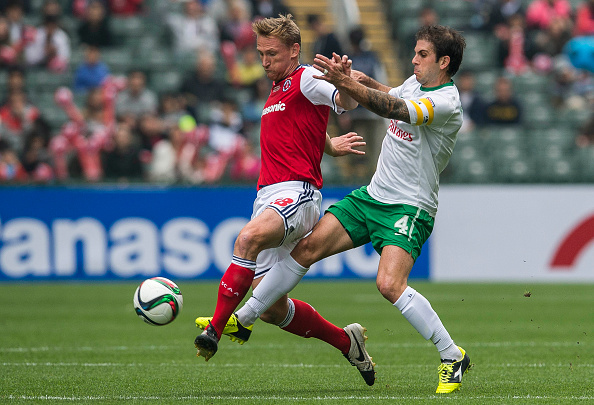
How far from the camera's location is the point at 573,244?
48.0 feet

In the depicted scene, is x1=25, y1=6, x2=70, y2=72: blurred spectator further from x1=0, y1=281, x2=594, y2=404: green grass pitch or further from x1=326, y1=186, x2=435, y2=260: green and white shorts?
x1=326, y1=186, x2=435, y2=260: green and white shorts

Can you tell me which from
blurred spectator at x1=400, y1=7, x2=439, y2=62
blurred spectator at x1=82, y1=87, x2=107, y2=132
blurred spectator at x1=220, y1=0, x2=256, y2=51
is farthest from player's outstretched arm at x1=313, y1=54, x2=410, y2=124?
blurred spectator at x1=400, y1=7, x2=439, y2=62

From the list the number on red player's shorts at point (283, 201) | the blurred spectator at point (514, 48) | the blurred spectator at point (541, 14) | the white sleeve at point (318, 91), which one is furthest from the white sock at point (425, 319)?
the blurred spectator at point (541, 14)

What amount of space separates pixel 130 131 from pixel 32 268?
2796 mm

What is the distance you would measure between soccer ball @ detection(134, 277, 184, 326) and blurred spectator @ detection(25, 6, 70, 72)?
1158 centimetres

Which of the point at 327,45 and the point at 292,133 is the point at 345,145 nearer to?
the point at 292,133

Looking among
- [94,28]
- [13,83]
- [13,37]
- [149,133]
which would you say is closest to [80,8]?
[94,28]

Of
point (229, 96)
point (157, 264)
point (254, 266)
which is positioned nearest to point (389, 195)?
point (254, 266)

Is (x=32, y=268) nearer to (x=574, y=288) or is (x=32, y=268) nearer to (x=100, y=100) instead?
(x=100, y=100)

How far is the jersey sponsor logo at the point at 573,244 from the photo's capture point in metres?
14.6

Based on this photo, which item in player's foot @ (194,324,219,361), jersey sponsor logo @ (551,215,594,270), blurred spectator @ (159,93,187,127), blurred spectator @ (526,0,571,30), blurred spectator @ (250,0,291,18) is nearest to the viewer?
player's foot @ (194,324,219,361)

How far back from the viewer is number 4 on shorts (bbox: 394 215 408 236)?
616 centimetres

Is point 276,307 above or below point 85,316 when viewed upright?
above

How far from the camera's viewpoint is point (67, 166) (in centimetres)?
1505
